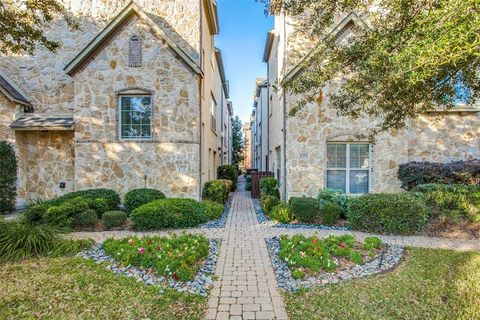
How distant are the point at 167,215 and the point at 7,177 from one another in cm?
757

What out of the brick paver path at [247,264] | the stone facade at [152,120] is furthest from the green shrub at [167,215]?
the stone facade at [152,120]

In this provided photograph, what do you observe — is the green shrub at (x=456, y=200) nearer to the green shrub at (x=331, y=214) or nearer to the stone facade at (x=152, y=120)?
the green shrub at (x=331, y=214)

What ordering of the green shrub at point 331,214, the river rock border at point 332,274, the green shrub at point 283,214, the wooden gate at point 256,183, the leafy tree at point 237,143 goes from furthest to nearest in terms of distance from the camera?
the leafy tree at point 237,143 < the wooden gate at point 256,183 < the green shrub at point 283,214 < the green shrub at point 331,214 < the river rock border at point 332,274

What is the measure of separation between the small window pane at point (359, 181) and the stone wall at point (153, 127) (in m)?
6.22

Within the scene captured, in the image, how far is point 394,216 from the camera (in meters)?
8.00

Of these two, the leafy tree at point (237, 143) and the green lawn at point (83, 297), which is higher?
the leafy tree at point (237, 143)

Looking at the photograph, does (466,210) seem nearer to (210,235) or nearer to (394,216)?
(394,216)

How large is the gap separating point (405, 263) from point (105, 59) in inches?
459

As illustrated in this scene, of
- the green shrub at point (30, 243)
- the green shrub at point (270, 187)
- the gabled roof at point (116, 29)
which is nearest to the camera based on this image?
the green shrub at point (30, 243)

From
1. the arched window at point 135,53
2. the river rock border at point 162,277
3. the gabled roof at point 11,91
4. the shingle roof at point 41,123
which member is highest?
the arched window at point 135,53

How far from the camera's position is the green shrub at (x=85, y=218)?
829cm

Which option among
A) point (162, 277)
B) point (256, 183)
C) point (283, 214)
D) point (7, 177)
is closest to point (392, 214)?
point (283, 214)

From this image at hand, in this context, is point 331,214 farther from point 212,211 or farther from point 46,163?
point 46,163

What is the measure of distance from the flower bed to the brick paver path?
0.29 meters
